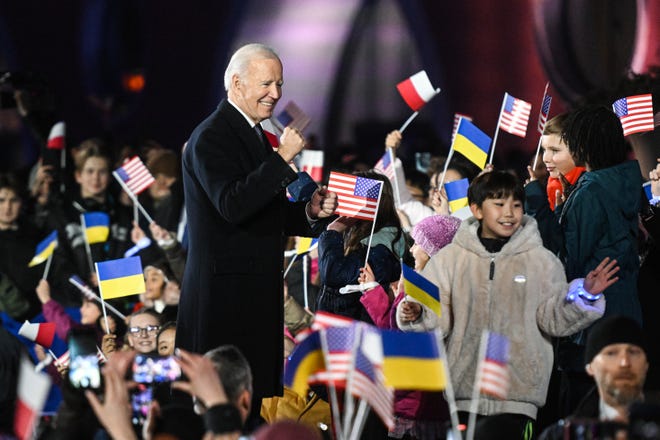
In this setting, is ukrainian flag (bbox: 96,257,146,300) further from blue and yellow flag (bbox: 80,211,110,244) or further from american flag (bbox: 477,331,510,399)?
american flag (bbox: 477,331,510,399)

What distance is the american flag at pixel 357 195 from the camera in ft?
27.0

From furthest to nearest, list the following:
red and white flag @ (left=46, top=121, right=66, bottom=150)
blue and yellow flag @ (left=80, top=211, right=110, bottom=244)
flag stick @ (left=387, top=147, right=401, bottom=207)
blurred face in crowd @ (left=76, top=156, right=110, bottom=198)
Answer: red and white flag @ (left=46, top=121, right=66, bottom=150), blurred face in crowd @ (left=76, top=156, right=110, bottom=198), blue and yellow flag @ (left=80, top=211, right=110, bottom=244), flag stick @ (left=387, top=147, right=401, bottom=207)

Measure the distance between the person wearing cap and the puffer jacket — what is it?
64 cm

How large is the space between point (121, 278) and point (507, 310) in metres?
2.77

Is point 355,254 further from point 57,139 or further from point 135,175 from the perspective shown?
point 57,139

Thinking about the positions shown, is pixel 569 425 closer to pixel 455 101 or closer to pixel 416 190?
pixel 416 190

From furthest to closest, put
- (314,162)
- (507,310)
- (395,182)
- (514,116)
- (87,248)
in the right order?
(87,248), (314,162), (395,182), (514,116), (507,310)

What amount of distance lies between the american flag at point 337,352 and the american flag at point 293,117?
14.6 ft

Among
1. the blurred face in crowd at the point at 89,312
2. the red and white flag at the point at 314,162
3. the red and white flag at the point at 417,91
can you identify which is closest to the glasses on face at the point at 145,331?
the blurred face in crowd at the point at 89,312

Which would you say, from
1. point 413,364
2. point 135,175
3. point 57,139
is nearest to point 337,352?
point 413,364

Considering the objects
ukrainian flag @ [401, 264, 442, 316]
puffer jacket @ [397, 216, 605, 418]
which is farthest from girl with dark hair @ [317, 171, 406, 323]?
ukrainian flag @ [401, 264, 442, 316]

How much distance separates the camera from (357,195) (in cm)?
829

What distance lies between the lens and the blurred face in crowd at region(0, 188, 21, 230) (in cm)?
1167

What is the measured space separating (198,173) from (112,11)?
11.6 metres
